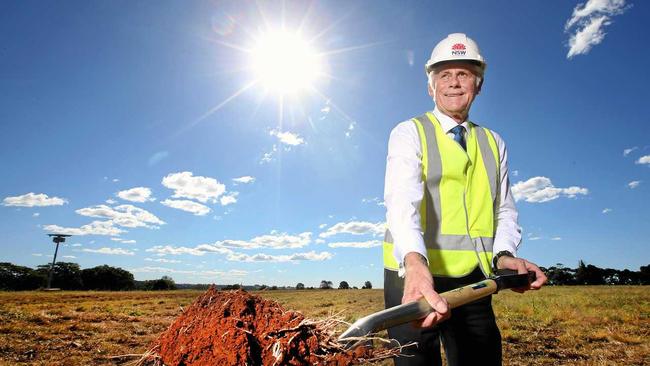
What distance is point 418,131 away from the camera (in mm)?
2816

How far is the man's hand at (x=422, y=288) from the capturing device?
6.09 ft

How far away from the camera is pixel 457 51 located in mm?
3027

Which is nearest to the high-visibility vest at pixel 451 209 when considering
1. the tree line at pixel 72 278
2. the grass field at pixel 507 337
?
the grass field at pixel 507 337

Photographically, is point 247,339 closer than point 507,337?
Yes

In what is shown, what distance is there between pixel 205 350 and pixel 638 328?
51.0ft

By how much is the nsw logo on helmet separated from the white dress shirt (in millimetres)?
468

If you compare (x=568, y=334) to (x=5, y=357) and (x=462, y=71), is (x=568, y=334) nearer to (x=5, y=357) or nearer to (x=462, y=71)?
(x=462, y=71)

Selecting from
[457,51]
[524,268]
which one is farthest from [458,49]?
[524,268]

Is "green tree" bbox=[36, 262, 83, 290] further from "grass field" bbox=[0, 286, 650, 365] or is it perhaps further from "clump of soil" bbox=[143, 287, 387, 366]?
"clump of soil" bbox=[143, 287, 387, 366]

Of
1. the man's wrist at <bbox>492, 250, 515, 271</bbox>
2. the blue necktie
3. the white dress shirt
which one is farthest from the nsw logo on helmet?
the man's wrist at <bbox>492, 250, 515, 271</bbox>

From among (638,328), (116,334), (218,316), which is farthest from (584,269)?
(218,316)

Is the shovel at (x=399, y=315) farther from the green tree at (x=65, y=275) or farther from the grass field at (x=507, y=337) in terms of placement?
the green tree at (x=65, y=275)

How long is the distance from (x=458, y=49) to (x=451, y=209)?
133 centimetres

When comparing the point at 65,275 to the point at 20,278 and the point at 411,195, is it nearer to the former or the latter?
the point at 20,278
